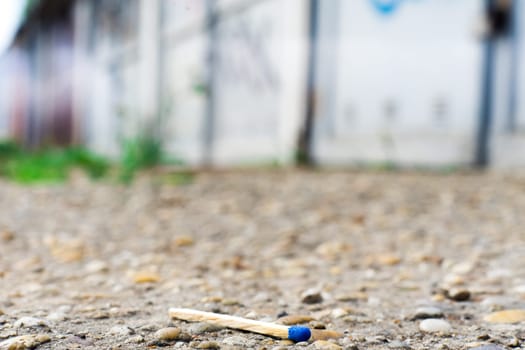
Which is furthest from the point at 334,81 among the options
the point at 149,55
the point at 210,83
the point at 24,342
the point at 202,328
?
the point at 24,342

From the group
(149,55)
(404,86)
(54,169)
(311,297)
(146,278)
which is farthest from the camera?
(149,55)

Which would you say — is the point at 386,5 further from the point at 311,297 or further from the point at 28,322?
the point at 28,322

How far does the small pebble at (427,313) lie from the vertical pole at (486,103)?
246 cm

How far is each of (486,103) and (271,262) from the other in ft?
7.00

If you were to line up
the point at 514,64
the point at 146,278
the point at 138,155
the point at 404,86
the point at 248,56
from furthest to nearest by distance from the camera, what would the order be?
the point at 248,56, the point at 404,86, the point at 138,155, the point at 514,64, the point at 146,278

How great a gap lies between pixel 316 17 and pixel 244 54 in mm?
969

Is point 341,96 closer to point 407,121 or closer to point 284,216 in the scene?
point 407,121

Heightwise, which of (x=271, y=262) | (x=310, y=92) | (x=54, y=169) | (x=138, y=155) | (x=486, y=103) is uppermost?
(x=310, y=92)

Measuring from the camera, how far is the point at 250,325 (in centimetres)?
116

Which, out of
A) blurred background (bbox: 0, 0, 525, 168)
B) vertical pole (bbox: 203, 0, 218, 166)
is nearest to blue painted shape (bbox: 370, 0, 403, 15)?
blurred background (bbox: 0, 0, 525, 168)

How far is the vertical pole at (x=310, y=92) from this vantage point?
181 inches

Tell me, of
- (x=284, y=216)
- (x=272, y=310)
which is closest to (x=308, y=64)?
(x=284, y=216)

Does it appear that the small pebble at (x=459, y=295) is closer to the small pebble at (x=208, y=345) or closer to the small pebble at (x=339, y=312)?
the small pebble at (x=339, y=312)

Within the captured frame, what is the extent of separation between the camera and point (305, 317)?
1271 millimetres
